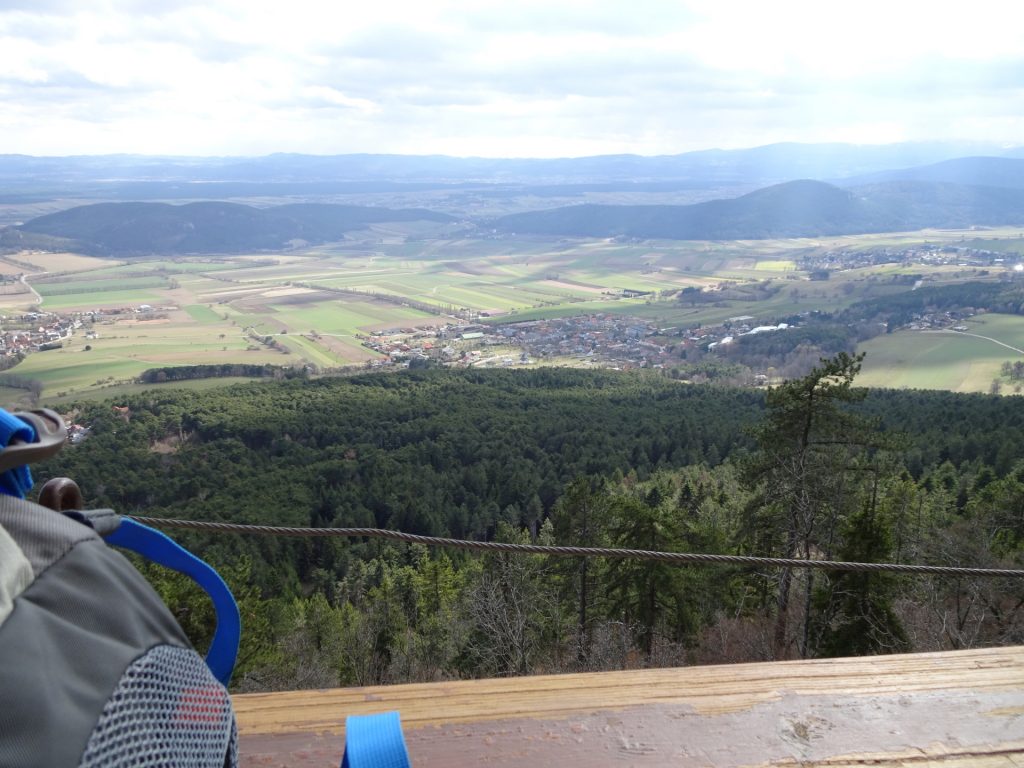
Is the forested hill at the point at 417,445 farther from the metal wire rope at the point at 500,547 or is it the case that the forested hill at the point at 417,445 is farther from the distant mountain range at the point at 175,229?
the distant mountain range at the point at 175,229

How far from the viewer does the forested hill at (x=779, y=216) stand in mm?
169375

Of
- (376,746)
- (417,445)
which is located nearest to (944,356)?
(417,445)

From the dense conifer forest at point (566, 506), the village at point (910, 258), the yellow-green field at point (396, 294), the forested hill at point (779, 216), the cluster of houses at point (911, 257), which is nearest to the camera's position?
the dense conifer forest at point (566, 506)

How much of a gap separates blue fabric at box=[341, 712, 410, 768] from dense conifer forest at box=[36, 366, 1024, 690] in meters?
7.24

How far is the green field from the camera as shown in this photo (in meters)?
50.4

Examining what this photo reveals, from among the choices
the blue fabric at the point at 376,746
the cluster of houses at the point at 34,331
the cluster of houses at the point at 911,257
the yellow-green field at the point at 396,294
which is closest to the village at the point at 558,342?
the yellow-green field at the point at 396,294

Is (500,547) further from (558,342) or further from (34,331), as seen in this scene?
(34,331)

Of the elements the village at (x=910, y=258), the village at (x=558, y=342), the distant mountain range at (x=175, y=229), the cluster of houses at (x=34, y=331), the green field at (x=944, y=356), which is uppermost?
the distant mountain range at (x=175, y=229)

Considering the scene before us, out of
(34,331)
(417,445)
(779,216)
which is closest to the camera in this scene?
(417,445)

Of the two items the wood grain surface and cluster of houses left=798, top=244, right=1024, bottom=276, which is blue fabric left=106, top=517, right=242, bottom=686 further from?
cluster of houses left=798, top=244, right=1024, bottom=276

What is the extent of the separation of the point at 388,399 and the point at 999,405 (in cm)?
3635

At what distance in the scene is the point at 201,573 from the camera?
950mm

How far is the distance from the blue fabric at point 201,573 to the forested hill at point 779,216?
16929cm

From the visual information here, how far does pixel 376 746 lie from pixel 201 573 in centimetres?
33
